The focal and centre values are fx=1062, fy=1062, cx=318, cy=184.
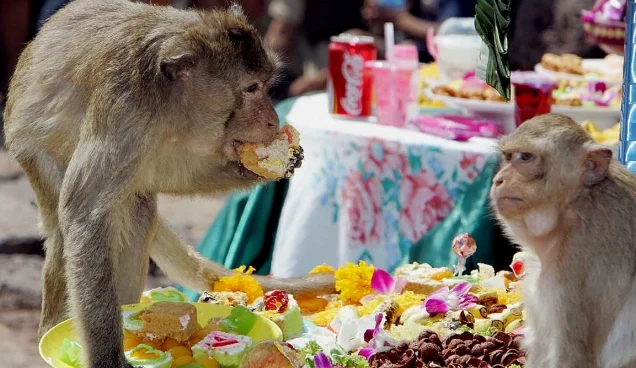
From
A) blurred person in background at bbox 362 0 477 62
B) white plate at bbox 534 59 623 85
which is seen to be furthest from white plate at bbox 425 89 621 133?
blurred person in background at bbox 362 0 477 62

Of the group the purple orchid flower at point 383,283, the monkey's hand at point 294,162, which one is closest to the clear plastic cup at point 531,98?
the purple orchid flower at point 383,283

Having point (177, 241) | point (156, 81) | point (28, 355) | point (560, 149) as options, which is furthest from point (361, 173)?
point (28, 355)

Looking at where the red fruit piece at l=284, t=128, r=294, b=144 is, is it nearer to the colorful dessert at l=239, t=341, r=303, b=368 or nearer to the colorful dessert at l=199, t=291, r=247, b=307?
the colorful dessert at l=199, t=291, r=247, b=307

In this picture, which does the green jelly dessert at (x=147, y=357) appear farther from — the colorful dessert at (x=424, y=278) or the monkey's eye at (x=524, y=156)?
the monkey's eye at (x=524, y=156)

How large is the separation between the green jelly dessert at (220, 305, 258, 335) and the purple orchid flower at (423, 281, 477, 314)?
0.49 m

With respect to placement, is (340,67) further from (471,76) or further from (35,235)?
(35,235)

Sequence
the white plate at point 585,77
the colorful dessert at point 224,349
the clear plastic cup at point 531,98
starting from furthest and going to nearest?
the white plate at point 585,77, the clear plastic cup at point 531,98, the colorful dessert at point 224,349

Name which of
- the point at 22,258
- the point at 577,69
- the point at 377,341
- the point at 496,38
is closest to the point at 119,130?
the point at 377,341

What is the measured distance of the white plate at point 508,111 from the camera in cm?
437

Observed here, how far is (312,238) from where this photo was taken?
14.8 feet

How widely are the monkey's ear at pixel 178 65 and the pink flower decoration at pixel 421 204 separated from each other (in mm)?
1600

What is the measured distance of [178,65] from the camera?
2.88 m

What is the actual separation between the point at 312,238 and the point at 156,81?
5.83 ft

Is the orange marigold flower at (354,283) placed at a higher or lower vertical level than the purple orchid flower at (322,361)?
lower
